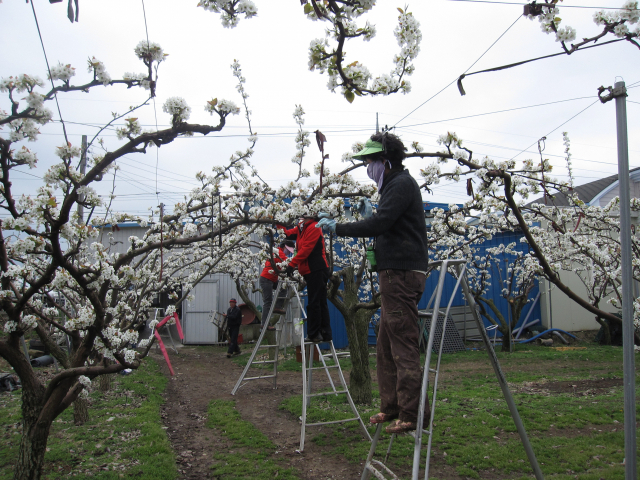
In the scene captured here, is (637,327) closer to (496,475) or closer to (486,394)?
(486,394)

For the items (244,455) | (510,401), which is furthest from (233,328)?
(510,401)

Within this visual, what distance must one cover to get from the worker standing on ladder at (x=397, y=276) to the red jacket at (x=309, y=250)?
2321 mm

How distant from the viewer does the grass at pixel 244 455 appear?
14.2 feet

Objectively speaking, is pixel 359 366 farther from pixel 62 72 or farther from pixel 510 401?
pixel 62 72

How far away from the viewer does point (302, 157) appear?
7.05 m

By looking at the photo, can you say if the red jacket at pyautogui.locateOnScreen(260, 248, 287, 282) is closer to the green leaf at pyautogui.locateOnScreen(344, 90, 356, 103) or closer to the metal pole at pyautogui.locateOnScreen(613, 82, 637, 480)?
the green leaf at pyautogui.locateOnScreen(344, 90, 356, 103)

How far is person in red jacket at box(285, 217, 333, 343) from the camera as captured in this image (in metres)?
5.63

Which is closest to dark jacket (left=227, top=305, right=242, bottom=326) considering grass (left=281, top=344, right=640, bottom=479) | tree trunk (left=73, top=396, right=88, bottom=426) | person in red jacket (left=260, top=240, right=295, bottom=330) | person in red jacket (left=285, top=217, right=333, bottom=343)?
person in red jacket (left=260, top=240, right=295, bottom=330)

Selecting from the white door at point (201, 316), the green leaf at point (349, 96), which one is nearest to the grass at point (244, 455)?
the green leaf at point (349, 96)

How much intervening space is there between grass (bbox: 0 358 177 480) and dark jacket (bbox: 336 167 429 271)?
9.73 feet

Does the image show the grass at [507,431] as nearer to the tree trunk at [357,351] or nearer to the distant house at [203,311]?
the tree trunk at [357,351]

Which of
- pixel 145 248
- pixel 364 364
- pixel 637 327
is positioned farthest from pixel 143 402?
pixel 637 327

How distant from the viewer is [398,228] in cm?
316

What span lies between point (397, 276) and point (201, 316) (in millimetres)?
15035
